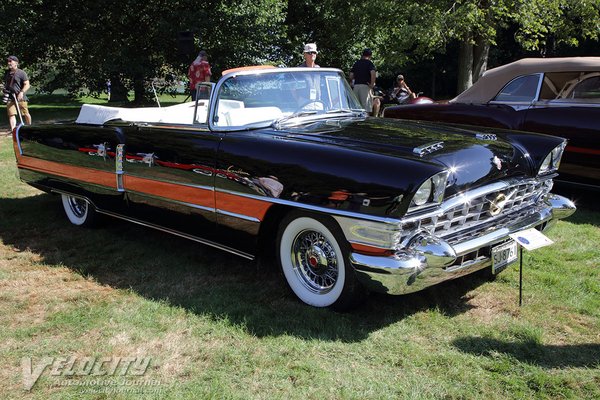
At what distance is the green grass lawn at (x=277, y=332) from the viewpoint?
102 inches

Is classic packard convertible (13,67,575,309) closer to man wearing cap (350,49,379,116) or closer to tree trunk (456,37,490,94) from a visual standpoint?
man wearing cap (350,49,379,116)

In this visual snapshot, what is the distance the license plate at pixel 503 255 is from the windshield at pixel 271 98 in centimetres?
166

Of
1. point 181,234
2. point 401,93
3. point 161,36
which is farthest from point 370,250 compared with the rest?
point 161,36

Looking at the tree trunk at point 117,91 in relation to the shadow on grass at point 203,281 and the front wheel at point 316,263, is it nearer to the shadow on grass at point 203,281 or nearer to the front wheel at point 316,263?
the shadow on grass at point 203,281

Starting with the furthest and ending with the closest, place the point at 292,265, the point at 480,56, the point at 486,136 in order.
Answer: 1. the point at 480,56
2. the point at 486,136
3. the point at 292,265

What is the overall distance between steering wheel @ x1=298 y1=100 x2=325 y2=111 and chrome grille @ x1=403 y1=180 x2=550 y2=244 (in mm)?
1501

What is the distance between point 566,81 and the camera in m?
5.82

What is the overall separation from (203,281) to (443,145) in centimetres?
192

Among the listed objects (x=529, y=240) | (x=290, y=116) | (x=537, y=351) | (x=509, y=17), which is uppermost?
(x=509, y=17)

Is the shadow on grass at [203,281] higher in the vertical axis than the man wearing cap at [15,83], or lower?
lower

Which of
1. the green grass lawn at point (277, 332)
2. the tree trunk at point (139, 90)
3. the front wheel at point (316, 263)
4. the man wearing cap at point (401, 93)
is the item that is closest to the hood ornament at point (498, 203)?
the green grass lawn at point (277, 332)

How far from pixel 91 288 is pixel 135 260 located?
57 centimetres

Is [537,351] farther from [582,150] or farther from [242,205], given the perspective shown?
[582,150]

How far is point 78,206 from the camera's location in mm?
5387
